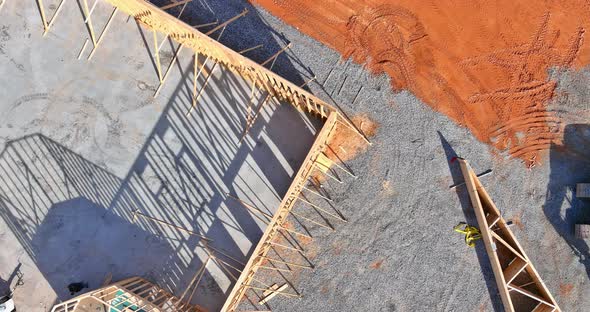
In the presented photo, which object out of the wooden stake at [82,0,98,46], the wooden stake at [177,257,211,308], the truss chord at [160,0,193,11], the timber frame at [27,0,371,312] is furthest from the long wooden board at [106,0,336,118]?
the wooden stake at [177,257,211,308]

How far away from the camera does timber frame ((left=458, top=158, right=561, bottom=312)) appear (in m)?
12.7

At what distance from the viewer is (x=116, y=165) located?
42.3 ft

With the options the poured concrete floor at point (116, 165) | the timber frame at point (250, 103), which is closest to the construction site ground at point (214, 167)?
the poured concrete floor at point (116, 165)

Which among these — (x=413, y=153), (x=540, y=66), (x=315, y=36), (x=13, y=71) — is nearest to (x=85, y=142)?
(x=13, y=71)

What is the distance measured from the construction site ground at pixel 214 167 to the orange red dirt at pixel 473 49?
383 mm

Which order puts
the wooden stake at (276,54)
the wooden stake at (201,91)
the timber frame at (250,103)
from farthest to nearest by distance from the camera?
the wooden stake at (201,91), the wooden stake at (276,54), the timber frame at (250,103)

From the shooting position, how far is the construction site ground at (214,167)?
1284 cm

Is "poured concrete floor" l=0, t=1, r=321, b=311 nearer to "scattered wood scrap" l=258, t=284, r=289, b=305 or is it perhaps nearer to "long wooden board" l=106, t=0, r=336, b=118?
"long wooden board" l=106, t=0, r=336, b=118

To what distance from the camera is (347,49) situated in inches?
506

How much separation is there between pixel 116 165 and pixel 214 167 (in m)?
2.95

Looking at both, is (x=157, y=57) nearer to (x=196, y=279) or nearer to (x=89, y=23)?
(x=89, y=23)

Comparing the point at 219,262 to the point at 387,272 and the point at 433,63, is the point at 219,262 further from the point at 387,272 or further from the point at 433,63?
the point at 433,63

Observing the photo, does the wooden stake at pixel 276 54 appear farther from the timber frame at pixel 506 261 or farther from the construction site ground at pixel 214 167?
the timber frame at pixel 506 261

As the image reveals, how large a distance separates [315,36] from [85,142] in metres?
7.59
